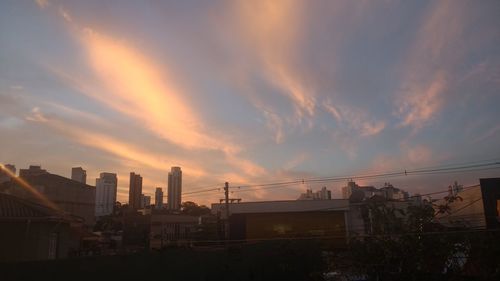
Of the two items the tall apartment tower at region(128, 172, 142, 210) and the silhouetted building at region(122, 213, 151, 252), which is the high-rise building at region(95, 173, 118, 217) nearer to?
the tall apartment tower at region(128, 172, 142, 210)

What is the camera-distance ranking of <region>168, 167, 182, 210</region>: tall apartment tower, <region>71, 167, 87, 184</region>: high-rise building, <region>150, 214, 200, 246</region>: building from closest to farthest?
<region>150, 214, 200, 246</region>: building, <region>71, 167, 87, 184</region>: high-rise building, <region>168, 167, 182, 210</region>: tall apartment tower

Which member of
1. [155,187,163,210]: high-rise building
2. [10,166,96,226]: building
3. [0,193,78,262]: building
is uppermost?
[155,187,163,210]: high-rise building

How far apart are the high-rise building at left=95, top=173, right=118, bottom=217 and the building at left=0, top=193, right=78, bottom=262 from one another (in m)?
55.6

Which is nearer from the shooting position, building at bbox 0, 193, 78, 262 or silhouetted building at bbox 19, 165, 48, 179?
building at bbox 0, 193, 78, 262

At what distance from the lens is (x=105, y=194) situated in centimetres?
7931

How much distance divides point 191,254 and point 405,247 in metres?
7.76

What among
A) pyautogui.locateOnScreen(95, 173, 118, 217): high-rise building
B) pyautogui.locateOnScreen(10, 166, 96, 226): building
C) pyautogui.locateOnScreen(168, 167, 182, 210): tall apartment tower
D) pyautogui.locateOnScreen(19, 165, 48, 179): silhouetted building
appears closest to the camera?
pyautogui.locateOnScreen(10, 166, 96, 226): building

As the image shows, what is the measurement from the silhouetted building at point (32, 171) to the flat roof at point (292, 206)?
24.5m

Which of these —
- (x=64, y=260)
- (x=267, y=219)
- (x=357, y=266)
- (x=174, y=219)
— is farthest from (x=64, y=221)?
(x=174, y=219)

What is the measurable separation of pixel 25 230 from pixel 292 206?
27612mm

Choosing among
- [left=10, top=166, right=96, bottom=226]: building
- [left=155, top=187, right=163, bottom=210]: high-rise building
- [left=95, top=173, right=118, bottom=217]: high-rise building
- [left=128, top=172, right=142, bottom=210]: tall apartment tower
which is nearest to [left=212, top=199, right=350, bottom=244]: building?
[left=10, top=166, right=96, bottom=226]: building

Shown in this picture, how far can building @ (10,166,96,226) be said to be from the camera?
156 ft

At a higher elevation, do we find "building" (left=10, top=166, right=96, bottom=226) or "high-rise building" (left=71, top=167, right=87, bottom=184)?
"high-rise building" (left=71, top=167, right=87, bottom=184)

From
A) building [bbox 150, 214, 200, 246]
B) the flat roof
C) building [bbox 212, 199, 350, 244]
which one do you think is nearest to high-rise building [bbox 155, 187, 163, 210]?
building [bbox 150, 214, 200, 246]
